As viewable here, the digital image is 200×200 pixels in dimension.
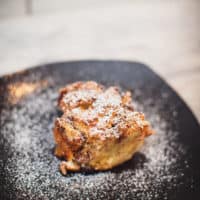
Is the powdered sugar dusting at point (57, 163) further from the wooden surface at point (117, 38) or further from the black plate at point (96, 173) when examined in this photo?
the wooden surface at point (117, 38)

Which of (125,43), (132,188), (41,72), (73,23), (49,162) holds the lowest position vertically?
(132,188)

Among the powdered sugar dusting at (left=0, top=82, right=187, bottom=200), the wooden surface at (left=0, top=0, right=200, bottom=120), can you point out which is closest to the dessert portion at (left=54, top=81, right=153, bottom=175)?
the powdered sugar dusting at (left=0, top=82, right=187, bottom=200)

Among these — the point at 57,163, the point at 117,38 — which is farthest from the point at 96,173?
the point at 117,38

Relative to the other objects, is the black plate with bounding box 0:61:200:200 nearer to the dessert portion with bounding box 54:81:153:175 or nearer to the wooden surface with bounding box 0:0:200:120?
the dessert portion with bounding box 54:81:153:175

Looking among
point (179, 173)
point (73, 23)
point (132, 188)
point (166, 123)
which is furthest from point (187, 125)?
point (73, 23)

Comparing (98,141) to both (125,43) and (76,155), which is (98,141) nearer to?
(76,155)

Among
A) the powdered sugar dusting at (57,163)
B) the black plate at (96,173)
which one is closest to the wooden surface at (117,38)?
the black plate at (96,173)
